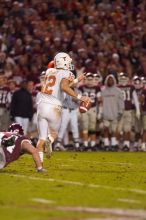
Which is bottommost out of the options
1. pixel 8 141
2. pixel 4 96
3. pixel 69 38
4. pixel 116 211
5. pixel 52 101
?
pixel 116 211

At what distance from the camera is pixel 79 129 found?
61.1ft

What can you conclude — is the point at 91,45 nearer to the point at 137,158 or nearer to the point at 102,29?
the point at 102,29

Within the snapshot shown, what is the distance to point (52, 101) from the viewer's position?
11.4m

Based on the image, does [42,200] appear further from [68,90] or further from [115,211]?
[68,90]

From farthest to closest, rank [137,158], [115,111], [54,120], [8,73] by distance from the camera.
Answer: [8,73], [115,111], [137,158], [54,120]

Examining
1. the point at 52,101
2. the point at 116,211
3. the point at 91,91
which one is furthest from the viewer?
the point at 91,91

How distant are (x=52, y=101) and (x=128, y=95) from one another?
23.9 feet

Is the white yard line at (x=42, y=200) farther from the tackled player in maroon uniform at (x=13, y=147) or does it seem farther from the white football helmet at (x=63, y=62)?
the white football helmet at (x=63, y=62)

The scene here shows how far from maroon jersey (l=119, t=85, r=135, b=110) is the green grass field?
18.6 feet

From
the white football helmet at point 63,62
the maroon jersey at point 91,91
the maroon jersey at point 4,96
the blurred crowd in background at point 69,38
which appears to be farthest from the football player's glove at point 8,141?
the maroon jersey at point 91,91

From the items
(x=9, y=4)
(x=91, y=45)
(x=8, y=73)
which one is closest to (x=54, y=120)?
(x=8, y=73)

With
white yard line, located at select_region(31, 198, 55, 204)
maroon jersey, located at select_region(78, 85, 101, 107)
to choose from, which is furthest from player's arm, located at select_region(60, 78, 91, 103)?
maroon jersey, located at select_region(78, 85, 101, 107)

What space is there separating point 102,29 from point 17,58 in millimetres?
2972

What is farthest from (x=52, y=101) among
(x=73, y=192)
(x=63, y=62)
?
(x=73, y=192)
